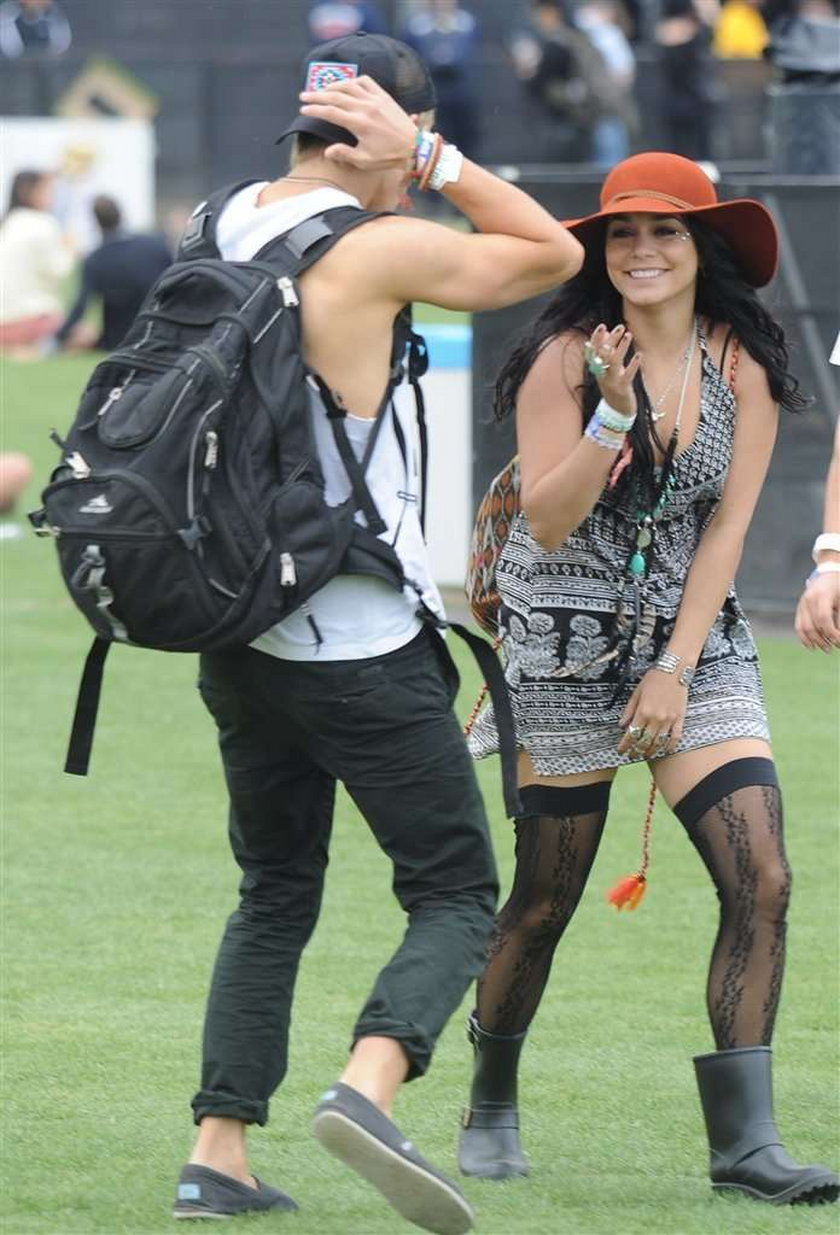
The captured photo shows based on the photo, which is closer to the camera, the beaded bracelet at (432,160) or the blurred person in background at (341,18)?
the beaded bracelet at (432,160)

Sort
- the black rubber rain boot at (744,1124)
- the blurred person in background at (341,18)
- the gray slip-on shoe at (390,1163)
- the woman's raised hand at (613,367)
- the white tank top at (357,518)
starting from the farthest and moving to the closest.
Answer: the blurred person in background at (341,18), the black rubber rain boot at (744,1124), the woman's raised hand at (613,367), the white tank top at (357,518), the gray slip-on shoe at (390,1163)

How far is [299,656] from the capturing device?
12.8 feet

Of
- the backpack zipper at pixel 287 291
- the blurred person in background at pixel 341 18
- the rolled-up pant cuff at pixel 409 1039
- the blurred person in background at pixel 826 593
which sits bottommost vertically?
the rolled-up pant cuff at pixel 409 1039

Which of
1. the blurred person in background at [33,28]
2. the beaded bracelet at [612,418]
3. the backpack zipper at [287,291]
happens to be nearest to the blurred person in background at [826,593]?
the beaded bracelet at [612,418]

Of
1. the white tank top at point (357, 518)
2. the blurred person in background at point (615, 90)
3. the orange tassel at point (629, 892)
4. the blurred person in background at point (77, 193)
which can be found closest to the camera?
the white tank top at point (357, 518)

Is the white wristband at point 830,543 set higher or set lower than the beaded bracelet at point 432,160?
lower

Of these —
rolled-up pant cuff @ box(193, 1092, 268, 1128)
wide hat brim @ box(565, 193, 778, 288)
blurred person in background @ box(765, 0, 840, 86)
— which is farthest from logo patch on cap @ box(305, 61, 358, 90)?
blurred person in background @ box(765, 0, 840, 86)

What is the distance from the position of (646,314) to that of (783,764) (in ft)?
13.3

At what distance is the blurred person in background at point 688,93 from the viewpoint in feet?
86.5

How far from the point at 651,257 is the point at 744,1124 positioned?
1575 mm

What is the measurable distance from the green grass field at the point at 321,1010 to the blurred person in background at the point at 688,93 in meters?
18.1

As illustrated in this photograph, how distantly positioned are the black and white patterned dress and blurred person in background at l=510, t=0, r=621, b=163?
22466 millimetres

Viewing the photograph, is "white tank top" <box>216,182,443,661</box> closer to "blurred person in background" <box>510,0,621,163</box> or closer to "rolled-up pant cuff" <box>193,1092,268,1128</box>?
"rolled-up pant cuff" <box>193,1092,268,1128</box>

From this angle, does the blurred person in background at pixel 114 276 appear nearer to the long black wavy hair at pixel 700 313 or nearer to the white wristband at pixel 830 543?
the long black wavy hair at pixel 700 313
